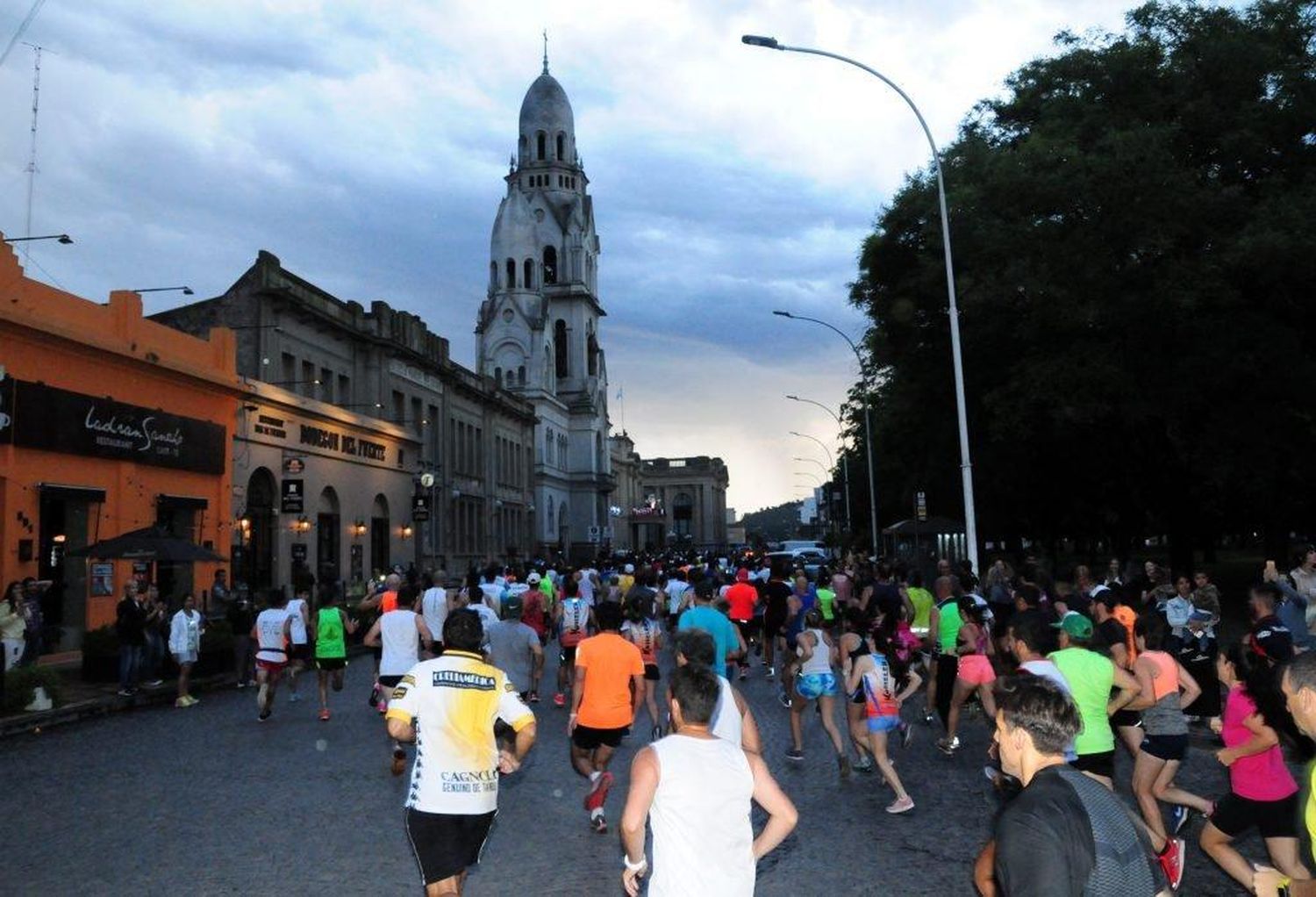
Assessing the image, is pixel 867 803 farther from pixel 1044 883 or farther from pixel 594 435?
pixel 594 435

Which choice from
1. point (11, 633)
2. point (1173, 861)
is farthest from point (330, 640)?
point (1173, 861)

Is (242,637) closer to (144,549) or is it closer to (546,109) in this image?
(144,549)

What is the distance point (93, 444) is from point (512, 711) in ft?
70.0

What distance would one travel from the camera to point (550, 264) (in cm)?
10412

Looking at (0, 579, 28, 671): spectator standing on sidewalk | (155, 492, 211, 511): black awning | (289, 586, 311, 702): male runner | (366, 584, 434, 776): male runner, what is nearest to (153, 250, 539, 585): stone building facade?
(155, 492, 211, 511): black awning

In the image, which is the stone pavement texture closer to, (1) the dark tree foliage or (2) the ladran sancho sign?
(2) the ladran sancho sign

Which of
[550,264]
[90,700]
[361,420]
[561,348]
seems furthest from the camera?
[550,264]

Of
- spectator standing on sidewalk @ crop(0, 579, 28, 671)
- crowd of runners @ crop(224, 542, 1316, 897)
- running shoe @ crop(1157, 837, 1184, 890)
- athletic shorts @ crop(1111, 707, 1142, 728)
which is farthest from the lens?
spectator standing on sidewalk @ crop(0, 579, 28, 671)

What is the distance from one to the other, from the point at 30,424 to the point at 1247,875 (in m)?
22.0

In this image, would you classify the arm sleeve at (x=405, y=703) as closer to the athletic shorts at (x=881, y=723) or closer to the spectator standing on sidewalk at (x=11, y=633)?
the athletic shorts at (x=881, y=723)

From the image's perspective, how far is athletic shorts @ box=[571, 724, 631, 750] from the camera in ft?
27.0

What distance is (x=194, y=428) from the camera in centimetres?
2759

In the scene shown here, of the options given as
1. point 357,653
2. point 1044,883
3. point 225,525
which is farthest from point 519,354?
point 1044,883

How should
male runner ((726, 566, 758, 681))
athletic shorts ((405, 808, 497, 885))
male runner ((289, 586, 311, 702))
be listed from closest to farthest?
athletic shorts ((405, 808, 497, 885)) < male runner ((289, 586, 311, 702)) < male runner ((726, 566, 758, 681))
